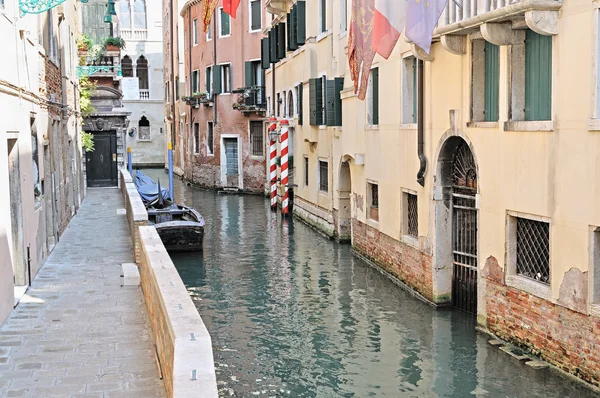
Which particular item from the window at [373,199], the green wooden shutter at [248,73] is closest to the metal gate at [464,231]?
the window at [373,199]

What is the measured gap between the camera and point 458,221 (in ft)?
36.1

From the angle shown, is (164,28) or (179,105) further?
(164,28)

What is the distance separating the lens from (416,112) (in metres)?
12.2

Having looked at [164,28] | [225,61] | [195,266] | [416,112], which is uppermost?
[164,28]

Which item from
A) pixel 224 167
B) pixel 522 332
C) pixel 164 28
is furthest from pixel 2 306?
pixel 164 28

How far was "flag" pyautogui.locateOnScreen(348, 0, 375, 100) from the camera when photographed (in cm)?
955

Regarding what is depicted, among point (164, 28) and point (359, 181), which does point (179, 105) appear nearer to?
point (164, 28)

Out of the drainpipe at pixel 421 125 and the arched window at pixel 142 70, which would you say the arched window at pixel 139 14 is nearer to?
the arched window at pixel 142 70

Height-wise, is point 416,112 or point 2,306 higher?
point 416,112

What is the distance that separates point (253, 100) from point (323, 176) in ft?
33.0

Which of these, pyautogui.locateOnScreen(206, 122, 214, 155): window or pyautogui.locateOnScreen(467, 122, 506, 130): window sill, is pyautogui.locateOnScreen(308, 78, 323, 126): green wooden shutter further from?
pyautogui.locateOnScreen(206, 122, 214, 155): window

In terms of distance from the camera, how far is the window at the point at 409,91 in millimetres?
12352

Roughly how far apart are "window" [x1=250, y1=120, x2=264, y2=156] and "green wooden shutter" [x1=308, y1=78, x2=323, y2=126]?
35.2 ft

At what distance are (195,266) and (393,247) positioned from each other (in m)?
4.04
